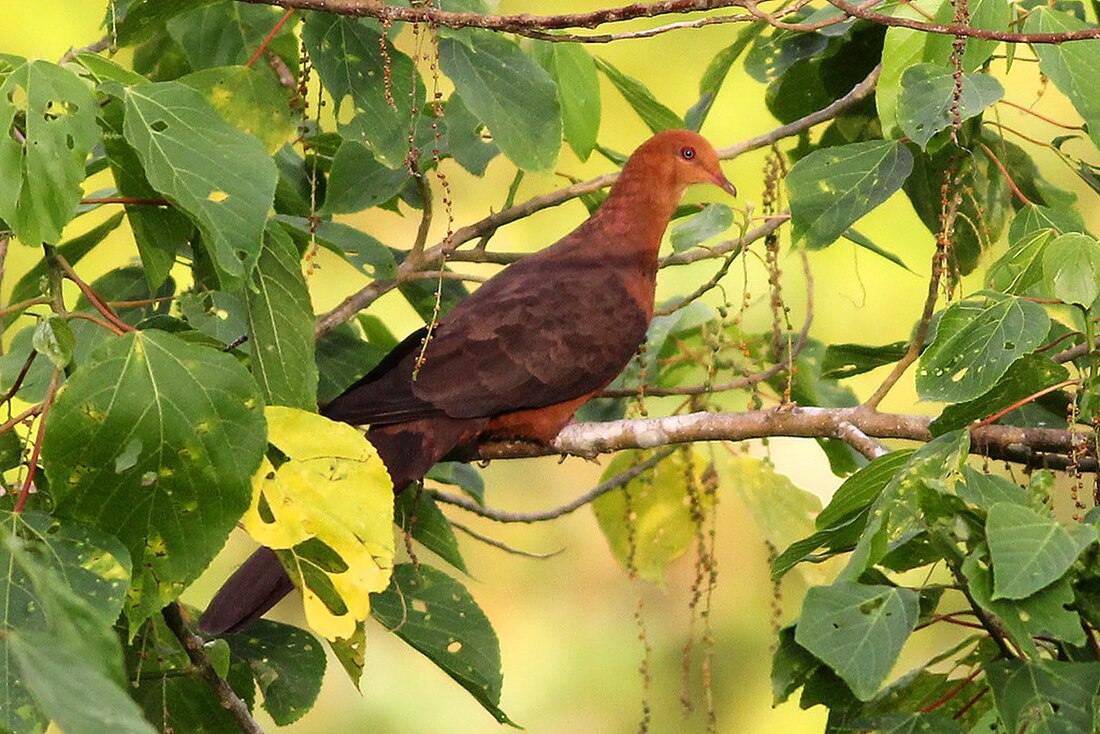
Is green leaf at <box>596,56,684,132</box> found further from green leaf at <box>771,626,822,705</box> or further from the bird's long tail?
green leaf at <box>771,626,822,705</box>

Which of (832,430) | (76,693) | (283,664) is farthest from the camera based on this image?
(832,430)

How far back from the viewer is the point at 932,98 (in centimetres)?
193

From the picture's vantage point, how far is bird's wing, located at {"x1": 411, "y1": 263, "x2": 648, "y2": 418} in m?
2.93

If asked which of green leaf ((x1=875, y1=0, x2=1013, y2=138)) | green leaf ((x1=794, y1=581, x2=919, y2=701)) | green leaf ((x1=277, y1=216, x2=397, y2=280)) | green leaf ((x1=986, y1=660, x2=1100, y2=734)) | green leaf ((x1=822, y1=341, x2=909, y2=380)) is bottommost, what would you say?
green leaf ((x1=986, y1=660, x2=1100, y2=734))

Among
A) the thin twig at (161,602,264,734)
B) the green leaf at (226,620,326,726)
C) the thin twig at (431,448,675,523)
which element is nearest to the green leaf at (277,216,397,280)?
the thin twig at (431,448,675,523)

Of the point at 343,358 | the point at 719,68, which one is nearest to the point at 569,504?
the point at 343,358

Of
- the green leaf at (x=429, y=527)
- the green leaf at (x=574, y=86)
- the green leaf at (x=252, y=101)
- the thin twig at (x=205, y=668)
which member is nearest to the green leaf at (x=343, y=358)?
→ the green leaf at (x=429, y=527)

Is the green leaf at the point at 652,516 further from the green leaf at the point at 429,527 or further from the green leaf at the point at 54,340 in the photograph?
the green leaf at the point at 54,340

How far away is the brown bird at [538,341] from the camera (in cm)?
278

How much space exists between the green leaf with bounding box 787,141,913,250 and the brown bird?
777mm

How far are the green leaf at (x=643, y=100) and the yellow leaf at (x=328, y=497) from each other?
4.11 feet

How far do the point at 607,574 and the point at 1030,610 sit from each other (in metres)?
3.67

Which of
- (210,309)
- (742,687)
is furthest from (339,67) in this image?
(742,687)

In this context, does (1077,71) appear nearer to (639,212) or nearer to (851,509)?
(851,509)
